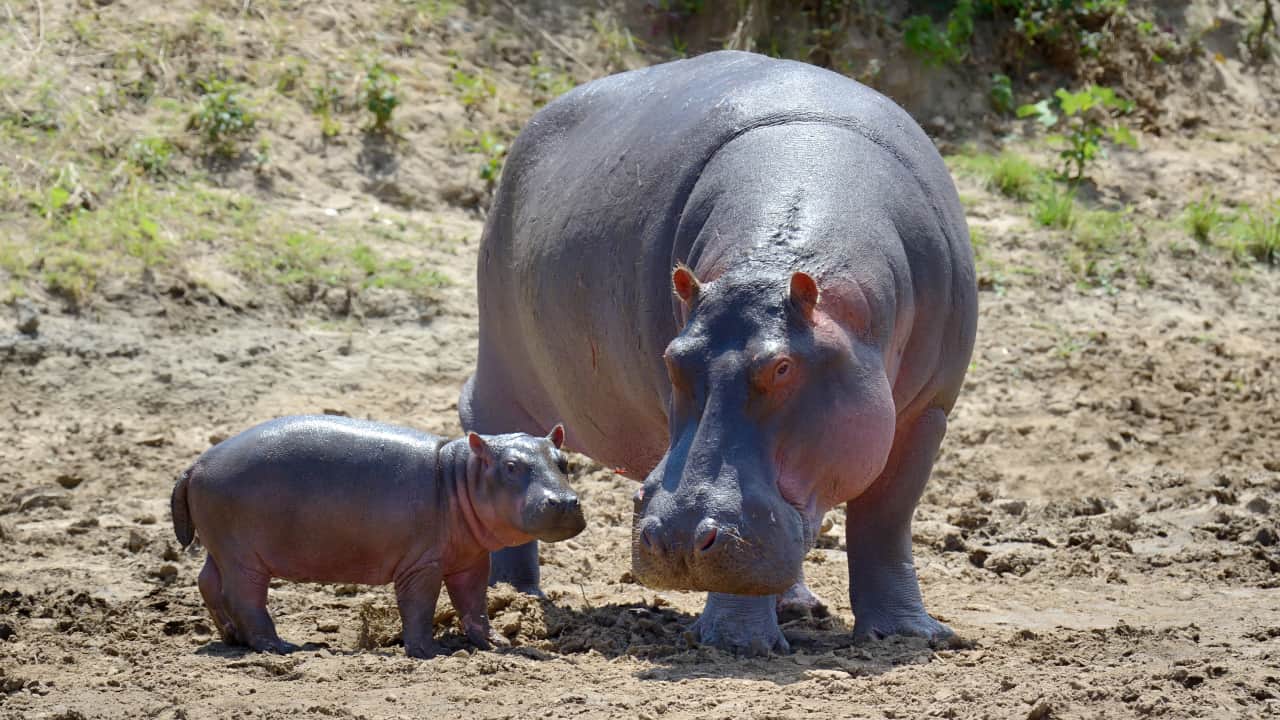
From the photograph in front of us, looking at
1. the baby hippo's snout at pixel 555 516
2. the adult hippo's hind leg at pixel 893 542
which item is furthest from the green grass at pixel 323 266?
the adult hippo's hind leg at pixel 893 542

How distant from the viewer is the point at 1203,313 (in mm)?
10852

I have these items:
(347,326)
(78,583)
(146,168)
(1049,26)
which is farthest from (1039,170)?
(78,583)

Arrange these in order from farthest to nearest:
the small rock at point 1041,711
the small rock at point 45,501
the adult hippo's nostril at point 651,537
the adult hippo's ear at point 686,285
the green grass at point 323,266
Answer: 1. the green grass at point 323,266
2. the small rock at point 45,501
3. the adult hippo's ear at point 686,285
4. the adult hippo's nostril at point 651,537
5. the small rock at point 1041,711

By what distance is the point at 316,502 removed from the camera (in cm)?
593

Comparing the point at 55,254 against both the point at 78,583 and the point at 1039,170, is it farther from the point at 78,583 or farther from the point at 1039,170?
the point at 1039,170

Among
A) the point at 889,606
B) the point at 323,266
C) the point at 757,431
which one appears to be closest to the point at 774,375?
the point at 757,431

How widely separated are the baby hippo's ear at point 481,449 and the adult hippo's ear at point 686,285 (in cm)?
131

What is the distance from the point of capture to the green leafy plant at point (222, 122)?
10891 mm

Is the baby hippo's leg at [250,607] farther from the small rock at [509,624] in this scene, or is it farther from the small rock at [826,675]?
the small rock at [826,675]

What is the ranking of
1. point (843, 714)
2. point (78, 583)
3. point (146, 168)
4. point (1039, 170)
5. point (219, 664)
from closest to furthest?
point (843, 714) → point (219, 664) → point (78, 583) → point (146, 168) → point (1039, 170)

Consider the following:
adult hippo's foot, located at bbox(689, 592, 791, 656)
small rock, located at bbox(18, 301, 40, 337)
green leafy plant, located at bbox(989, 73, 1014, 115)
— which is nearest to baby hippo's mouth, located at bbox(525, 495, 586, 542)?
adult hippo's foot, located at bbox(689, 592, 791, 656)

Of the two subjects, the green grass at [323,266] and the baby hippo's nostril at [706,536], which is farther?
the green grass at [323,266]

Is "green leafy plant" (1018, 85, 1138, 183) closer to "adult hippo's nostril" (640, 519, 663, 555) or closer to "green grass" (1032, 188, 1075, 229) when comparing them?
"green grass" (1032, 188, 1075, 229)

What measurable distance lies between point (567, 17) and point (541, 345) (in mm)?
6801
